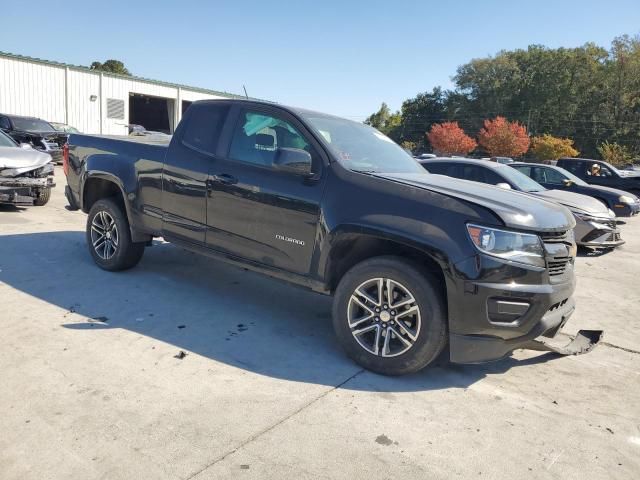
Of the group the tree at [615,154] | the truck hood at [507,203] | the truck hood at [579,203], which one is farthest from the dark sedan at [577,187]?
the tree at [615,154]

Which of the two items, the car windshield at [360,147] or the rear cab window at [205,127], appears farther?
the rear cab window at [205,127]

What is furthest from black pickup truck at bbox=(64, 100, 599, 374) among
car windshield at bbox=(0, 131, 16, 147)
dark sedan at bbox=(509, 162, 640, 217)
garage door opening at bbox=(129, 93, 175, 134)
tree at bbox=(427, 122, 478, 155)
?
tree at bbox=(427, 122, 478, 155)

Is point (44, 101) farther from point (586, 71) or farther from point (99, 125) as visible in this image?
point (586, 71)

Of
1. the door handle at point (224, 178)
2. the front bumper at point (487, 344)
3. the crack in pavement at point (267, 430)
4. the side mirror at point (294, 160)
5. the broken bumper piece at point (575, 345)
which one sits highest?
the side mirror at point (294, 160)

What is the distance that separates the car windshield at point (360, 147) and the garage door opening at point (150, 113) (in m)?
40.0

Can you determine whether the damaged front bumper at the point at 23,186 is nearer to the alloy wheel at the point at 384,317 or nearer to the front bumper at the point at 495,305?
the alloy wheel at the point at 384,317

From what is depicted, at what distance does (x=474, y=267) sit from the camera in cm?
327

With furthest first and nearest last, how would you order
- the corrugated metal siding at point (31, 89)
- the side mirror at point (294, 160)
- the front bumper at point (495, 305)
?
1. the corrugated metal siding at point (31, 89)
2. the side mirror at point (294, 160)
3. the front bumper at point (495, 305)

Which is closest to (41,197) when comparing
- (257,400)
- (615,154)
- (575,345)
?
(257,400)

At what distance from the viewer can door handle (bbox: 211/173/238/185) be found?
4.43 meters

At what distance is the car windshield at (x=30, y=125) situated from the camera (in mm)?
17984

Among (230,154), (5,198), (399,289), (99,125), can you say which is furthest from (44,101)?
(399,289)

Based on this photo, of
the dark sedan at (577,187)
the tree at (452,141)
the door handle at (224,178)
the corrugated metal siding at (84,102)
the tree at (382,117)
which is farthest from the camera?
the tree at (382,117)

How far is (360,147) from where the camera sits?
4500mm
